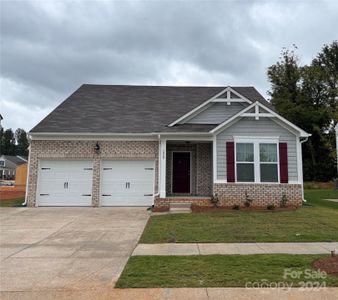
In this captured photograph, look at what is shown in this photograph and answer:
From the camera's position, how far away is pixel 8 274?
508 centimetres

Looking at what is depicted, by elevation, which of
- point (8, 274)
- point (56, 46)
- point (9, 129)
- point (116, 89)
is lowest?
point (8, 274)

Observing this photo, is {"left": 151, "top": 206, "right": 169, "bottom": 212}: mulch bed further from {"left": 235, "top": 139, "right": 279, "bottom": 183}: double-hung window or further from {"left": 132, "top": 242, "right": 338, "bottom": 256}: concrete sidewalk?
{"left": 132, "top": 242, "right": 338, "bottom": 256}: concrete sidewalk

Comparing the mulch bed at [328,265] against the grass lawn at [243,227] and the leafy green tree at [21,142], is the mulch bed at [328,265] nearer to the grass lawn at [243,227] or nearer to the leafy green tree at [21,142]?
the grass lawn at [243,227]

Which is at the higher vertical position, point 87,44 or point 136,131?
point 87,44

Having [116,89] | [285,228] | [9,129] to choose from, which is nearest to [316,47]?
[116,89]

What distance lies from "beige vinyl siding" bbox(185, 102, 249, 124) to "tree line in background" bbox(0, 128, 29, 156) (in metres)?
101

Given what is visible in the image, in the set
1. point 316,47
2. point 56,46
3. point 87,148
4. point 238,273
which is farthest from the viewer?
point 316,47

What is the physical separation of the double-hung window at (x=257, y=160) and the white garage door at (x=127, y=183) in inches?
159

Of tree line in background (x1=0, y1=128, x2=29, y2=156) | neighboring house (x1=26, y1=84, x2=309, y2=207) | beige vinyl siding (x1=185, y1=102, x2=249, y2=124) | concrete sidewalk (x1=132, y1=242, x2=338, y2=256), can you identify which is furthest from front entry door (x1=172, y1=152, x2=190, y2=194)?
tree line in background (x1=0, y1=128, x2=29, y2=156)

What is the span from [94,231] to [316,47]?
46.7 meters

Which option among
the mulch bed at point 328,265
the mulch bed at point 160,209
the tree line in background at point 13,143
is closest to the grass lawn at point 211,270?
the mulch bed at point 328,265

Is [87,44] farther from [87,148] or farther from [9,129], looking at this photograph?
[9,129]

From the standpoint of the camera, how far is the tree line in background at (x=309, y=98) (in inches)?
1425

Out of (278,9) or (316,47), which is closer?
(278,9)
